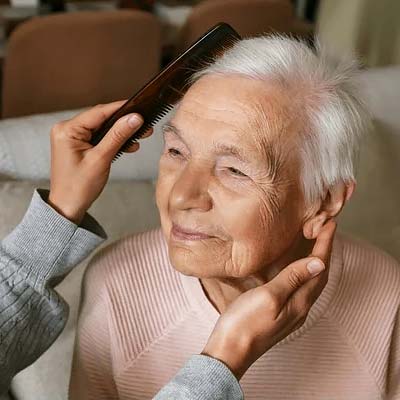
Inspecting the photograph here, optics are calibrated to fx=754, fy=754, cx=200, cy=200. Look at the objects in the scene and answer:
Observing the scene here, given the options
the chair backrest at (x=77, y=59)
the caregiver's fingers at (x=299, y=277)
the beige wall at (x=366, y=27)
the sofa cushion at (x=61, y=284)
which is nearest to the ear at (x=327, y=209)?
the caregiver's fingers at (x=299, y=277)

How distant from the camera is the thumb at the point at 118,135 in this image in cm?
107

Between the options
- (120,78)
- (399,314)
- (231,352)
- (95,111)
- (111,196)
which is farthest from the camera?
(120,78)

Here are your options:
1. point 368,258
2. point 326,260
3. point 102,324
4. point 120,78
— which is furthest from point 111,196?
point 120,78

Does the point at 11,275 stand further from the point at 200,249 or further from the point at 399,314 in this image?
the point at 399,314

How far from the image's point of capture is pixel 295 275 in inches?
38.1

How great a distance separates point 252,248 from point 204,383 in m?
0.23

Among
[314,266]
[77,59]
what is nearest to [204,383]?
[314,266]

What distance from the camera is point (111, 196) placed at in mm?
1541

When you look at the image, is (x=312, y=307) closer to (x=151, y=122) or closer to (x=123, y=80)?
(x=151, y=122)

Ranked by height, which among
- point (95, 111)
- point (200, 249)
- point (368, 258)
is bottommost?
point (368, 258)

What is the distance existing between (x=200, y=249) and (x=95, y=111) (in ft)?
0.90

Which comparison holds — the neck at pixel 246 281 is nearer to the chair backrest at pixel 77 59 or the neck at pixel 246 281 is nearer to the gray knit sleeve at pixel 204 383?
the gray knit sleeve at pixel 204 383

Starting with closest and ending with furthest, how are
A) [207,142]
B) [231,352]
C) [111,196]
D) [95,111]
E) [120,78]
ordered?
1. [231,352]
2. [207,142]
3. [95,111]
4. [111,196]
5. [120,78]

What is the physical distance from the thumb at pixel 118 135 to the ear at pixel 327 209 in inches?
11.3
